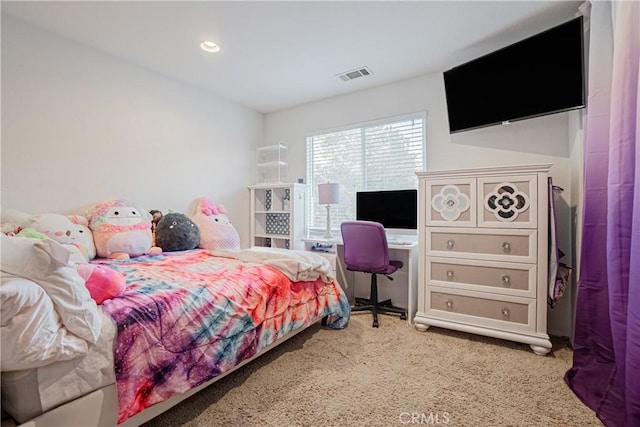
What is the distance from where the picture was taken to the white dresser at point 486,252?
2109 mm

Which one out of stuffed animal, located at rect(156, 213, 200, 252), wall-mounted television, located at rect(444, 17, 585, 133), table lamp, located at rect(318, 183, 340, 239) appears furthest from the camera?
table lamp, located at rect(318, 183, 340, 239)

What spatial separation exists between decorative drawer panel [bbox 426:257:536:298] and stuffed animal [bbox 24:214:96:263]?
266cm

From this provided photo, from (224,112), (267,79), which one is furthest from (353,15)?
(224,112)

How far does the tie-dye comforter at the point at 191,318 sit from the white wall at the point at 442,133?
1.95 m

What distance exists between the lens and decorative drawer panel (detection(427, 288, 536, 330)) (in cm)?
215

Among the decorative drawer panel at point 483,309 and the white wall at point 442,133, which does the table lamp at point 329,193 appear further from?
the decorative drawer panel at point 483,309

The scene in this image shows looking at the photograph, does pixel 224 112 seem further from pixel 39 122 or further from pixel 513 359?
pixel 513 359

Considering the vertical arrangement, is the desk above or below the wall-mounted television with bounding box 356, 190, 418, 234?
below

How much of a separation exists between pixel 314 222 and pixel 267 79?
1790 mm

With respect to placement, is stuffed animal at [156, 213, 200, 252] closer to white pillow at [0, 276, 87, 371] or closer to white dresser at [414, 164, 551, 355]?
white pillow at [0, 276, 87, 371]

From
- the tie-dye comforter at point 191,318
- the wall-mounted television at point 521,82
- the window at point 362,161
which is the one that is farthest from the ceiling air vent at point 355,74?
the tie-dye comforter at point 191,318

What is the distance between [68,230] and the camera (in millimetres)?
2188

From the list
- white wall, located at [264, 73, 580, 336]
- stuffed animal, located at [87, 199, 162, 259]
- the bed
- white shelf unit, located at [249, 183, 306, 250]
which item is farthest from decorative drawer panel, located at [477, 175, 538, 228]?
stuffed animal, located at [87, 199, 162, 259]

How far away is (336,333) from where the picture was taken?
7.98ft
